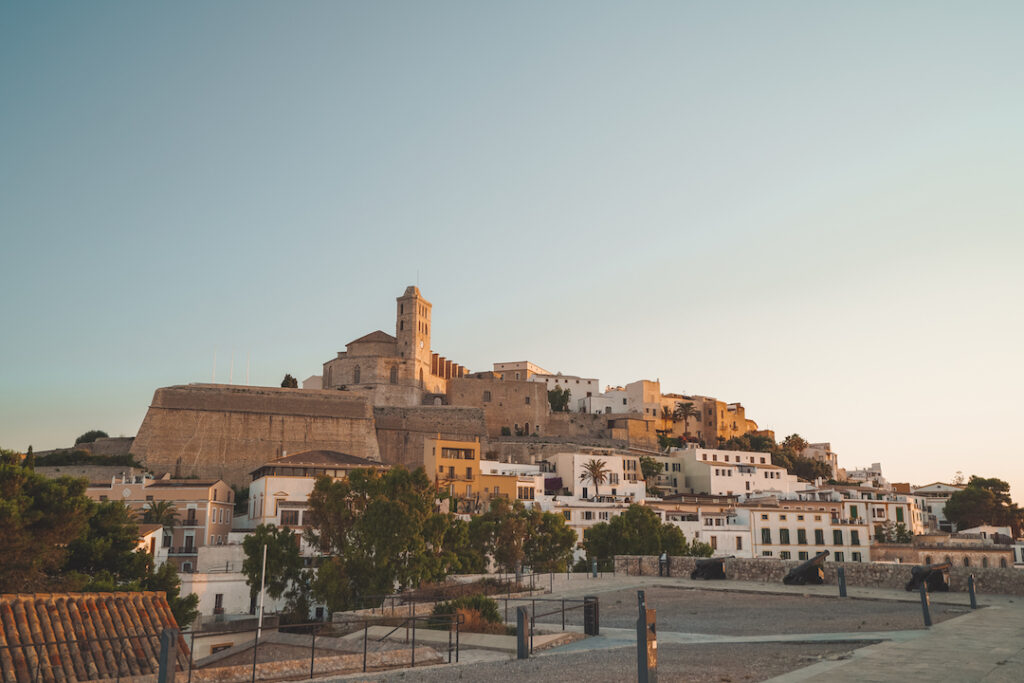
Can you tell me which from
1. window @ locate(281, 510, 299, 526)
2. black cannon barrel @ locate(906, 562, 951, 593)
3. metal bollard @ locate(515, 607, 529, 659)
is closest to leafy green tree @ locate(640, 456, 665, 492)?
window @ locate(281, 510, 299, 526)

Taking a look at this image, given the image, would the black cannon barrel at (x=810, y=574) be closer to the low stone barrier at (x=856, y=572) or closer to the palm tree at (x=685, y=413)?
the low stone barrier at (x=856, y=572)

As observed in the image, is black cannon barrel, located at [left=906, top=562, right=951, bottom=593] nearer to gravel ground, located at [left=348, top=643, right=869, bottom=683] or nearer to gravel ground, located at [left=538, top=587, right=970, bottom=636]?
gravel ground, located at [left=538, top=587, right=970, bottom=636]

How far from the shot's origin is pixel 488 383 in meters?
91.2

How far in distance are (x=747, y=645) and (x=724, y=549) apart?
40.1m

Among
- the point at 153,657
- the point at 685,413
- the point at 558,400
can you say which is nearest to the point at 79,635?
the point at 153,657

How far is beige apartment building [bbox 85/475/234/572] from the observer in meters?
46.2

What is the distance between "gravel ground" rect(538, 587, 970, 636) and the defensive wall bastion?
55860 mm

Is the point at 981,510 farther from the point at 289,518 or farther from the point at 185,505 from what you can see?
the point at 185,505

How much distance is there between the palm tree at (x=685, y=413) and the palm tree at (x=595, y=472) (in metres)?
37.6

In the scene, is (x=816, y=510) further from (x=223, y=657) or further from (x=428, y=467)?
(x=223, y=657)

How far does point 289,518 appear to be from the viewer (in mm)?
48125

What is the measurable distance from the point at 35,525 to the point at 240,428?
53304 millimetres

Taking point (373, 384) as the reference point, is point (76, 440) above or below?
below

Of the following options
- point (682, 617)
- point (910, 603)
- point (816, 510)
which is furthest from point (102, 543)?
point (816, 510)
